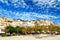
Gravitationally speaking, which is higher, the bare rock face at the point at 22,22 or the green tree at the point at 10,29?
the bare rock face at the point at 22,22

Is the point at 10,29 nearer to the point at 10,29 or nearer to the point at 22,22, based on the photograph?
the point at 10,29

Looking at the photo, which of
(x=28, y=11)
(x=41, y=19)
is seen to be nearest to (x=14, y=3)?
(x=28, y=11)

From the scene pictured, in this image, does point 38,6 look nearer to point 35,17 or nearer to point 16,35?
point 35,17

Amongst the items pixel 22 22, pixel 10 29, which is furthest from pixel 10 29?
pixel 22 22

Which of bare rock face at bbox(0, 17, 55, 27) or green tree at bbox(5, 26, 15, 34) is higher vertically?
bare rock face at bbox(0, 17, 55, 27)

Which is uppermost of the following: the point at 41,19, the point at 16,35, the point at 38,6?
the point at 38,6

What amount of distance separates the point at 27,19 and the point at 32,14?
113 millimetres

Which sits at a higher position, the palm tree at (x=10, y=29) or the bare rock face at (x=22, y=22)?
the bare rock face at (x=22, y=22)

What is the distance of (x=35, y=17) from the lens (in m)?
2.98

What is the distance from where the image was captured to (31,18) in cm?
298

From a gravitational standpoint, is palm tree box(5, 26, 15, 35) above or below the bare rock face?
below

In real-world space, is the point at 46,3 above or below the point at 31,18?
above

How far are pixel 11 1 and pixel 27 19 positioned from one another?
1.24 ft

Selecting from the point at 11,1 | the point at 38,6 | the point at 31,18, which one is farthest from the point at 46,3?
the point at 11,1
